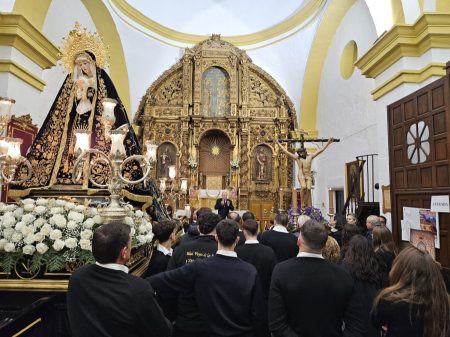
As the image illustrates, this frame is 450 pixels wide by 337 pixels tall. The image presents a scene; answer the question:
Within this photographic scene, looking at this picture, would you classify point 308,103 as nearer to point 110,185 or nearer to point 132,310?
Result: point 110,185

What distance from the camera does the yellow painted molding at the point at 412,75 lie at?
A: 5629mm

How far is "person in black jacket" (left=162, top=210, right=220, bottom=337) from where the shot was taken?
2.65m

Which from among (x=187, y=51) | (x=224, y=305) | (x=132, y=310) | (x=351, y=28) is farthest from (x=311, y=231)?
(x=187, y=51)

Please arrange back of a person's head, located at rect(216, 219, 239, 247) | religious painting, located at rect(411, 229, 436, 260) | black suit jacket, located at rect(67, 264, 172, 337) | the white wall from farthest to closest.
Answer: the white wall
religious painting, located at rect(411, 229, 436, 260)
back of a person's head, located at rect(216, 219, 239, 247)
black suit jacket, located at rect(67, 264, 172, 337)

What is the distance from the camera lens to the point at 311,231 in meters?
2.25

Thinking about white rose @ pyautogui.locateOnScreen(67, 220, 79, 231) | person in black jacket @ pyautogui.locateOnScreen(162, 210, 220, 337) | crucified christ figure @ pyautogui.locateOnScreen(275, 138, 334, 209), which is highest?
crucified christ figure @ pyautogui.locateOnScreen(275, 138, 334, 209)

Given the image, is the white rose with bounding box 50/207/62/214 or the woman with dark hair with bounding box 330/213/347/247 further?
the woman with dark hair with bounding box 330/213/347/247

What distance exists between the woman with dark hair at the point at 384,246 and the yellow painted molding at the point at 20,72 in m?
6.48

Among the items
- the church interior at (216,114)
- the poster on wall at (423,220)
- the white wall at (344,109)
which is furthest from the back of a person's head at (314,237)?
the white wall at (344,109)

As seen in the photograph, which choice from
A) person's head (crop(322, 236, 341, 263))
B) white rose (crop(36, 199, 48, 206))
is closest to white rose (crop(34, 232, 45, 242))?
white rose (crop(36, 199, 48, 206))

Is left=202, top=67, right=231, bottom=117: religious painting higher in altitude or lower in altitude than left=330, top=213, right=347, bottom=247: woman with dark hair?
higher

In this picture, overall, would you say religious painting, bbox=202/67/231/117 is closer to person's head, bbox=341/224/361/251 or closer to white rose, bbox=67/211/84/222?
person's head, bbox=341/224/361/251

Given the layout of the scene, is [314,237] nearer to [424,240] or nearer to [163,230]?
[163,230]

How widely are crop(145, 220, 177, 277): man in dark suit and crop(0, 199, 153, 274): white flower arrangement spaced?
56cm
